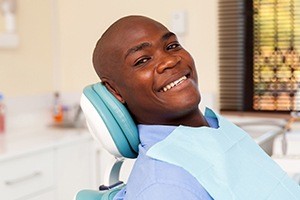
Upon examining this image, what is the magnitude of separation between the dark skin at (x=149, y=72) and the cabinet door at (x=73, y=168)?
49.2 inches

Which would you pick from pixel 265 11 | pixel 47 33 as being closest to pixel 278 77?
pixel 265 11

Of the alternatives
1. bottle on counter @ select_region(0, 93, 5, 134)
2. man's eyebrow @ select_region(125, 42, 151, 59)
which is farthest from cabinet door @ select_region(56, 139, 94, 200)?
man's eyebrow @ select_region(125, 42, 151, 59)

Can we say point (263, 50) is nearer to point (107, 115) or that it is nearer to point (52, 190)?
point (52, 190)

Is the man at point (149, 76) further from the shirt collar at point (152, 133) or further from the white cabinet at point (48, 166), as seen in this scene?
the white cabinet at point (48, 166)

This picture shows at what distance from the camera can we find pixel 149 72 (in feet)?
3.17

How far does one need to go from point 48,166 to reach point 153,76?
1319 millimetres

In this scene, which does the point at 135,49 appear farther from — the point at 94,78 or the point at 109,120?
the point at 94,78

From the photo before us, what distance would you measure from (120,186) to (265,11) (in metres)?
1.61

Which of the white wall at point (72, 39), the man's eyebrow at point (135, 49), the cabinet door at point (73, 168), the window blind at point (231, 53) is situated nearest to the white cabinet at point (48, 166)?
the cabinet door at point (73, 168)

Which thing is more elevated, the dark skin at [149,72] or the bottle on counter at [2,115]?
the dark skin at [149,72]

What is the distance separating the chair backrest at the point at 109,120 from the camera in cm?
100

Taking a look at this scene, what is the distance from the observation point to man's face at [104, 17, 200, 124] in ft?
3.17

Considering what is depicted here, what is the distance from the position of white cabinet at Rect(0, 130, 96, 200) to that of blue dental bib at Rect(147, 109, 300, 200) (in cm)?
114

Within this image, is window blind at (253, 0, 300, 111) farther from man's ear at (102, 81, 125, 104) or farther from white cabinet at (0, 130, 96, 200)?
man's ear at (102, 81, 125, 104)
